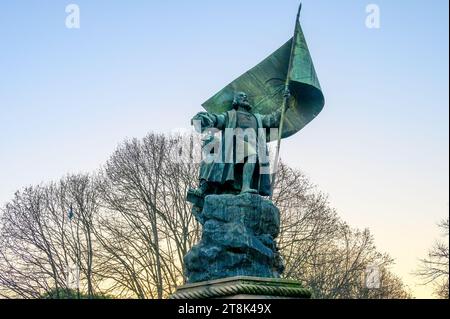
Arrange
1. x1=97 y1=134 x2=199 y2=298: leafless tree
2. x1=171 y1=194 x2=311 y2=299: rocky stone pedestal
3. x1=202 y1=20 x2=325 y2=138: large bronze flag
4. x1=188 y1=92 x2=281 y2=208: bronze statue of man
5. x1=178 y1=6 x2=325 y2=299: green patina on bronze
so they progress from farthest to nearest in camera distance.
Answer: x1=97 y1=134 x2=199 y2=298: leafless tree
x1=202 y1=20 x2=325 y2=138: large bronze flag
x1=188 y1=92 x2=281 y2=208: bronze statue of man
x1=178 y1=6 x2=325 y2=299: green patina on bronze
x1=171 y1=194 x2=311 y2=299: rocky stone pedestal

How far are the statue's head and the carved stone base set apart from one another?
3680mm

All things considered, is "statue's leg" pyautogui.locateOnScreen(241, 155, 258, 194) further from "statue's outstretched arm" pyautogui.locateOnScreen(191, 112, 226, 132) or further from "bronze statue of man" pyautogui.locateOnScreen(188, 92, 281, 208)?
"statue's outstretched arm" pyautogui.locateOnScreen(191, 112, 226, 132)

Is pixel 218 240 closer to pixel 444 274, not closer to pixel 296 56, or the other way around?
pixel 296 56

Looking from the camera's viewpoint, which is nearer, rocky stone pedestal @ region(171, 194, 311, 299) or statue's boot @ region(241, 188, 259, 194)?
rocky stone pedestal @ region(171, 194, 311, 299)

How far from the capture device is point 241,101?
1282cm

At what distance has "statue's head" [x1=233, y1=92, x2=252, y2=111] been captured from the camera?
Answer: 12.8m

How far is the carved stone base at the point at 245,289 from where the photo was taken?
32.6 ft

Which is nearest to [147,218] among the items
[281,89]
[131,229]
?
[131,229]

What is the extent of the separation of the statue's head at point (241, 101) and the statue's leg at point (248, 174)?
1.22 meters

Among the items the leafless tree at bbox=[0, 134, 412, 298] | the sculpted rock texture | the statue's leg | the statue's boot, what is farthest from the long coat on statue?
the leafless tree at bbox=[0, 134, 412, 298]

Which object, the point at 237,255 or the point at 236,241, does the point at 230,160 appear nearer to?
the point at 236,241
